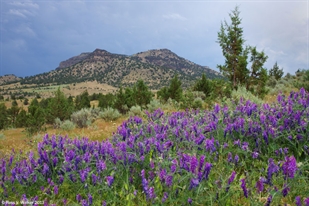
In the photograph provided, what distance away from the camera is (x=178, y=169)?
212cm

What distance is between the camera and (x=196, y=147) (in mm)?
2801

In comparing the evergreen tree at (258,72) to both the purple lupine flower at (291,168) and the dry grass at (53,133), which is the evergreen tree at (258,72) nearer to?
the dry grass at (53,133)

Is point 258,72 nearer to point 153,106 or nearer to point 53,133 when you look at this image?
point 153,106

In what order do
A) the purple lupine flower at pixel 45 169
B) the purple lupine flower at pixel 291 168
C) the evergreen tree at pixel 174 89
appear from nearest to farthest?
the purple lupine flower at pixel 291 168 → the purple lupine flower at pixel 45 169 → the evergreen tree at pixel 174 89

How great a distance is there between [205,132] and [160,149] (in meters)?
0.97

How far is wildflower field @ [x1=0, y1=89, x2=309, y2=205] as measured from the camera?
1.92 m

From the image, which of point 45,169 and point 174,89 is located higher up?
point 174,89

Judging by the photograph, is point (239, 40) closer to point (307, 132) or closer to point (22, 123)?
point (307, 132)

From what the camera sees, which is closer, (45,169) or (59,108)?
(45,169)

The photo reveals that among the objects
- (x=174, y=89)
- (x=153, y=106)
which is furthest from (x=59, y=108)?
(x=153, y=106)

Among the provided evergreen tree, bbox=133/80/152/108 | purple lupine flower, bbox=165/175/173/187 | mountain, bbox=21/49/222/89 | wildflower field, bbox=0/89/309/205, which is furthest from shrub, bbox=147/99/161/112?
mountain, bbox=21/49/222/89

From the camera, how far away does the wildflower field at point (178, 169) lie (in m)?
1.92

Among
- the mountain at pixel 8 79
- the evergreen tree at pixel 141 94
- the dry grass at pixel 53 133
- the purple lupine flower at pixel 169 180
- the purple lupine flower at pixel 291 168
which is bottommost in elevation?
the dry grass at pixel 53 133

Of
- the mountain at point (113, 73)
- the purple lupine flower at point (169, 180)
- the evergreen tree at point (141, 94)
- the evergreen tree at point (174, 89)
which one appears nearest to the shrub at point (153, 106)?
the evergreen tree at point (141, 94)
